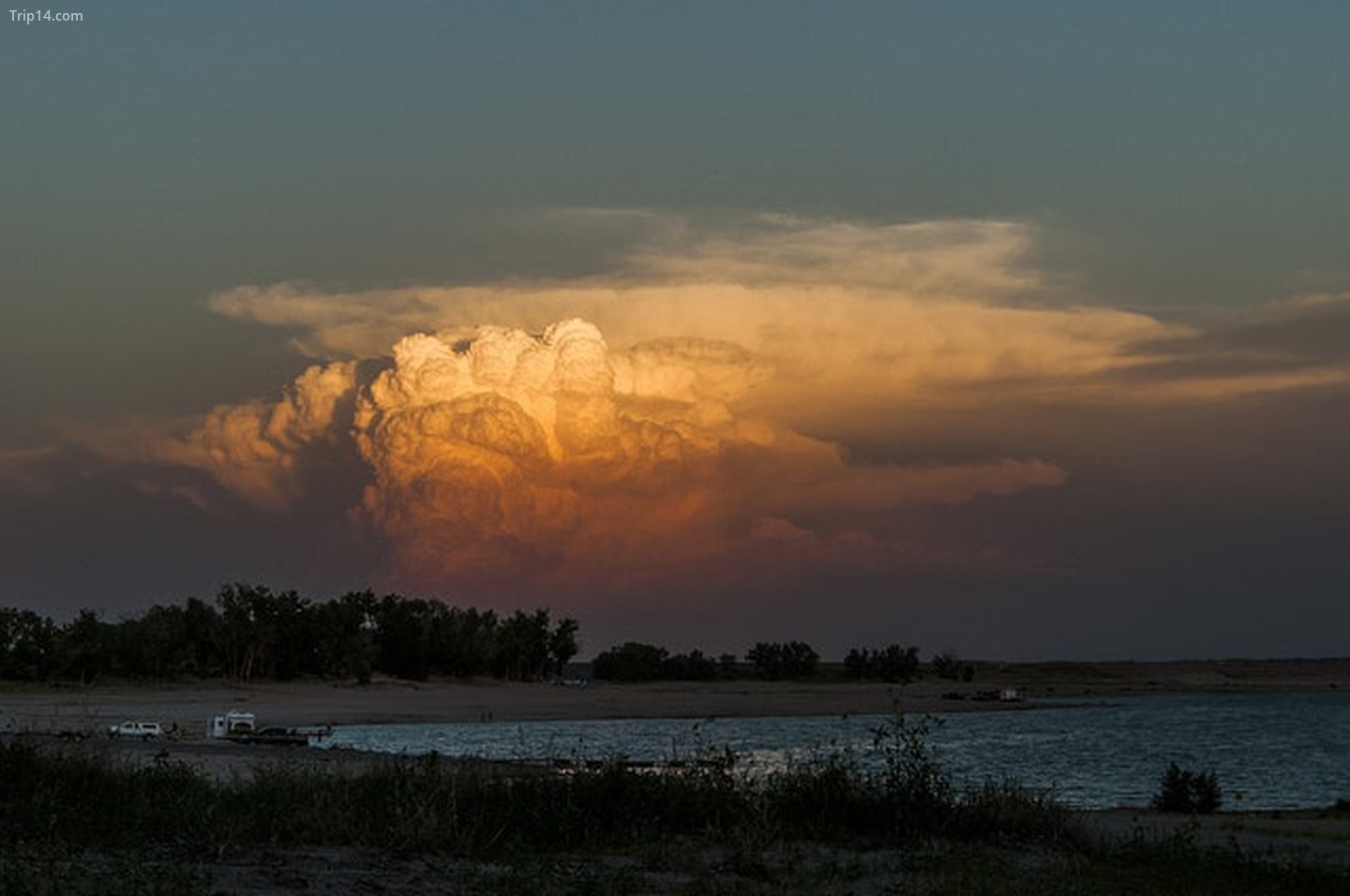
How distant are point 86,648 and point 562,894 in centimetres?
12930

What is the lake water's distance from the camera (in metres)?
69.4

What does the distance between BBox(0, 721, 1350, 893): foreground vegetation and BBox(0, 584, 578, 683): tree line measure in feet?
401

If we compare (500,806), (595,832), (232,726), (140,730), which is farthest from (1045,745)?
(500,806)

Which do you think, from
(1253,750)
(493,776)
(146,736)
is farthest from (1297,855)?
(1253,750)

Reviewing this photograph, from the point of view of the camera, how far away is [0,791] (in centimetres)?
2269

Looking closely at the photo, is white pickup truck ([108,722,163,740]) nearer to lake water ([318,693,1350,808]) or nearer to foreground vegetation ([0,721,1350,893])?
lake water ([318,693,1350,808])

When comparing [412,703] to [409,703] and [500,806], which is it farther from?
[500,806]

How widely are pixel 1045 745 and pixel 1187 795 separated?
59.2m

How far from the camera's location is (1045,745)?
347 feet

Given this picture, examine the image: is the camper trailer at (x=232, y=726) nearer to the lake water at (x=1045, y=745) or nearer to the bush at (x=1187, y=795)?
the lake water at (x=1045, y=745)

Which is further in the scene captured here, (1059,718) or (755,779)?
(1059,718)

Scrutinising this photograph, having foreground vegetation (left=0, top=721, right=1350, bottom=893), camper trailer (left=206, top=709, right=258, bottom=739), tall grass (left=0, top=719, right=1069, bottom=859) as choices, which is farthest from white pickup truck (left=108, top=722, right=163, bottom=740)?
tall grass (left=0, top=719, right=1069, bottom=859)

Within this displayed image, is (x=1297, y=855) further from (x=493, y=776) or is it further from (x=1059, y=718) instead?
(x=1059, y=718)

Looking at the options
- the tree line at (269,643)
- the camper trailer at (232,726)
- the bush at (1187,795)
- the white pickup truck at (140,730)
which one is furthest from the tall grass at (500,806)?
the tree line at (269,643)
